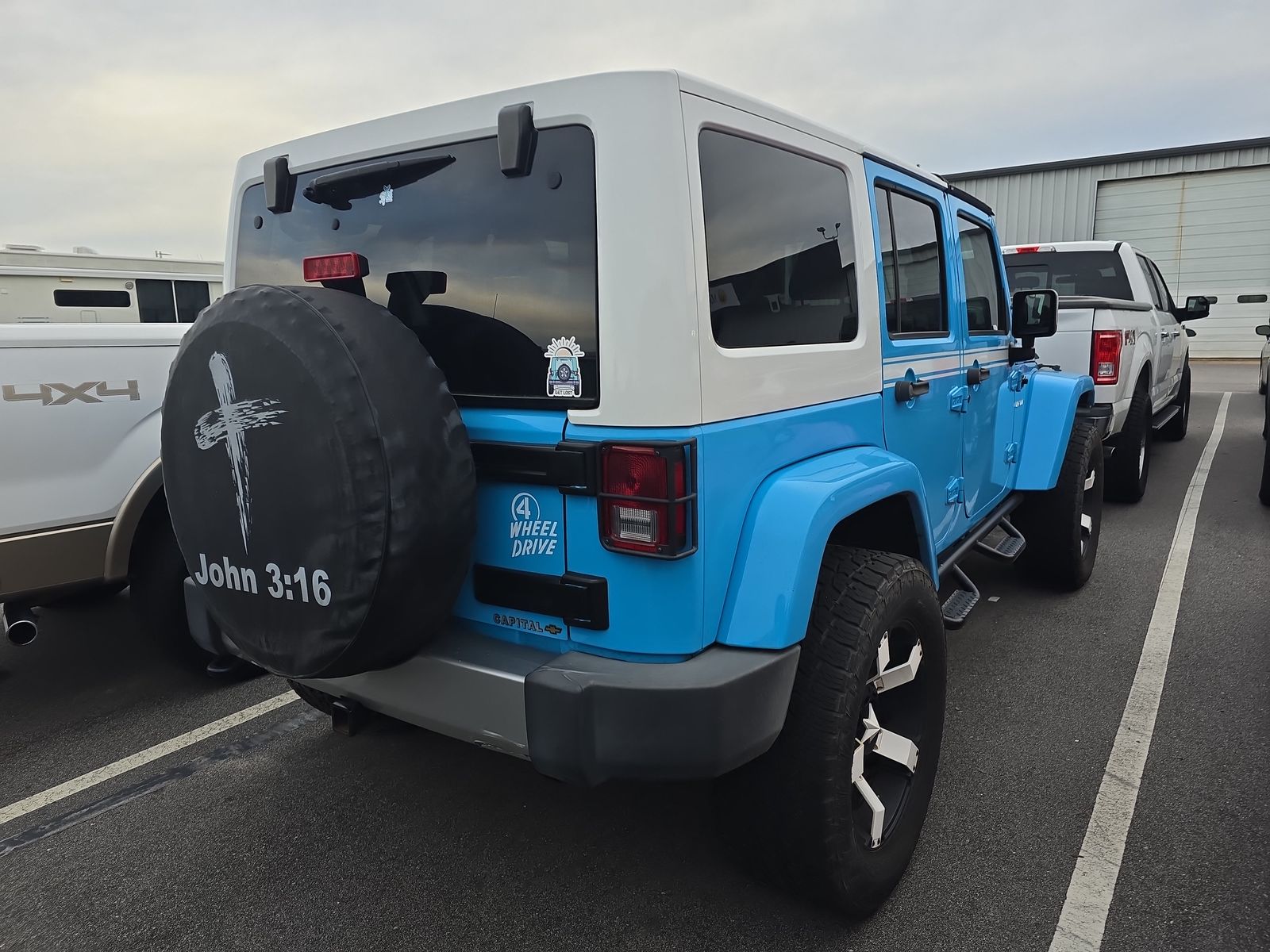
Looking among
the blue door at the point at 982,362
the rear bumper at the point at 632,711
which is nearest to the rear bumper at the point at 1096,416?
the blue door at the point at 982,362

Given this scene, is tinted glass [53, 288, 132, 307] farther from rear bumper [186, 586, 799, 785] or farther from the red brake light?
rear bumper [186, 586, 799, 785]

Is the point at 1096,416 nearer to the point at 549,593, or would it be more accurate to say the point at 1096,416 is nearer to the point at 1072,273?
the point at 1072,273

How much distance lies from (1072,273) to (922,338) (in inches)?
222

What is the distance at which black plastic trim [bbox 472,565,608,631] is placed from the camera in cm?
199

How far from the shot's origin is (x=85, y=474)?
358 cm

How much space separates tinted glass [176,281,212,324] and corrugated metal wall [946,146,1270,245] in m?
17.7

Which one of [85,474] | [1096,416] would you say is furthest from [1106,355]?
[85,474]

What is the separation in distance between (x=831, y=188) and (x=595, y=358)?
3.45 ft

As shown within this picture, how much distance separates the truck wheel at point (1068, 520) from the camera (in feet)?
14.9

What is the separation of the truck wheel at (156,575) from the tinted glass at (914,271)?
3.16 metres

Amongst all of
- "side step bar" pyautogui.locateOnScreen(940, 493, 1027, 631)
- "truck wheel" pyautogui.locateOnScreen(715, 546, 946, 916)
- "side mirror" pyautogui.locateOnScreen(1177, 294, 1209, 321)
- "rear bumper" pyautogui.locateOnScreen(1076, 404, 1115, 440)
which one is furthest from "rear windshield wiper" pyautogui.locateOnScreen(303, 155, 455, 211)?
"side mirror" pyautogui.locateOnScreen(1177, 294, 1209, 321)

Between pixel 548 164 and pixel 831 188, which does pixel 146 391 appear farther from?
pixel 831 188

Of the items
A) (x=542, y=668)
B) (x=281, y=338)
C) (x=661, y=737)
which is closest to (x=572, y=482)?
(x=542, y=668)

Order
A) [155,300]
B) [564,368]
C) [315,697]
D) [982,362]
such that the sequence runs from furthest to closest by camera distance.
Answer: [155,300] < [982,362] < [315,697] < [564,368]
